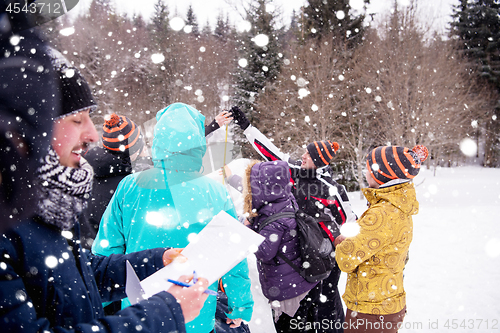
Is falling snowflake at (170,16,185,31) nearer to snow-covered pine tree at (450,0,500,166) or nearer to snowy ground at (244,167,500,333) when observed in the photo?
snow-covered pine tree at (450,0,500,166)

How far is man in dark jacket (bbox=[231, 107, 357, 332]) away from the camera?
280 cm

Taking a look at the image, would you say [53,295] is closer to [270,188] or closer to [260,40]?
[270,188]

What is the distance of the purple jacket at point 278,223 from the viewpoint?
2.57 metres

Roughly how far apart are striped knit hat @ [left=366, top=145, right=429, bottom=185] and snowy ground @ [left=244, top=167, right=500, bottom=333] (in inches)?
89.2

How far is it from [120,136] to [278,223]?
196 centimetres

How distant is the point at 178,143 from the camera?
5.77ft

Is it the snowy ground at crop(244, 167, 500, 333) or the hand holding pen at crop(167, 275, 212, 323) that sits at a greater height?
the hand holding pen at crop(167, 275, 212, 323)

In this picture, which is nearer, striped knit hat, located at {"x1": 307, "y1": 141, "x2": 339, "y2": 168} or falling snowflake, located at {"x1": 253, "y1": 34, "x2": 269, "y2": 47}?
striped knit hat, located at {"x1": 307, "y1": 141, "x2": 339, "y2": 168}

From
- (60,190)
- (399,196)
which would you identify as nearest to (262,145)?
(399,196)

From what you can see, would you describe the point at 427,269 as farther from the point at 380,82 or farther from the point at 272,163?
the point at 380,82

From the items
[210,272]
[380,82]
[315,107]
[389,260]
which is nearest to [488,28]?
[380,82]

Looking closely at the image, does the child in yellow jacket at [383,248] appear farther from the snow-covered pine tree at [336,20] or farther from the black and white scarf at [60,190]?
the snow-covered pine tree at [336,20]

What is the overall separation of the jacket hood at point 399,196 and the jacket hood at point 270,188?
0.77m

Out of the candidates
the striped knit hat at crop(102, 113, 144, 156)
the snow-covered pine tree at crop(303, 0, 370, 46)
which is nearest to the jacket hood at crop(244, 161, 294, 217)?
the striped knit hat at crop(102, 113, 144, 156)
